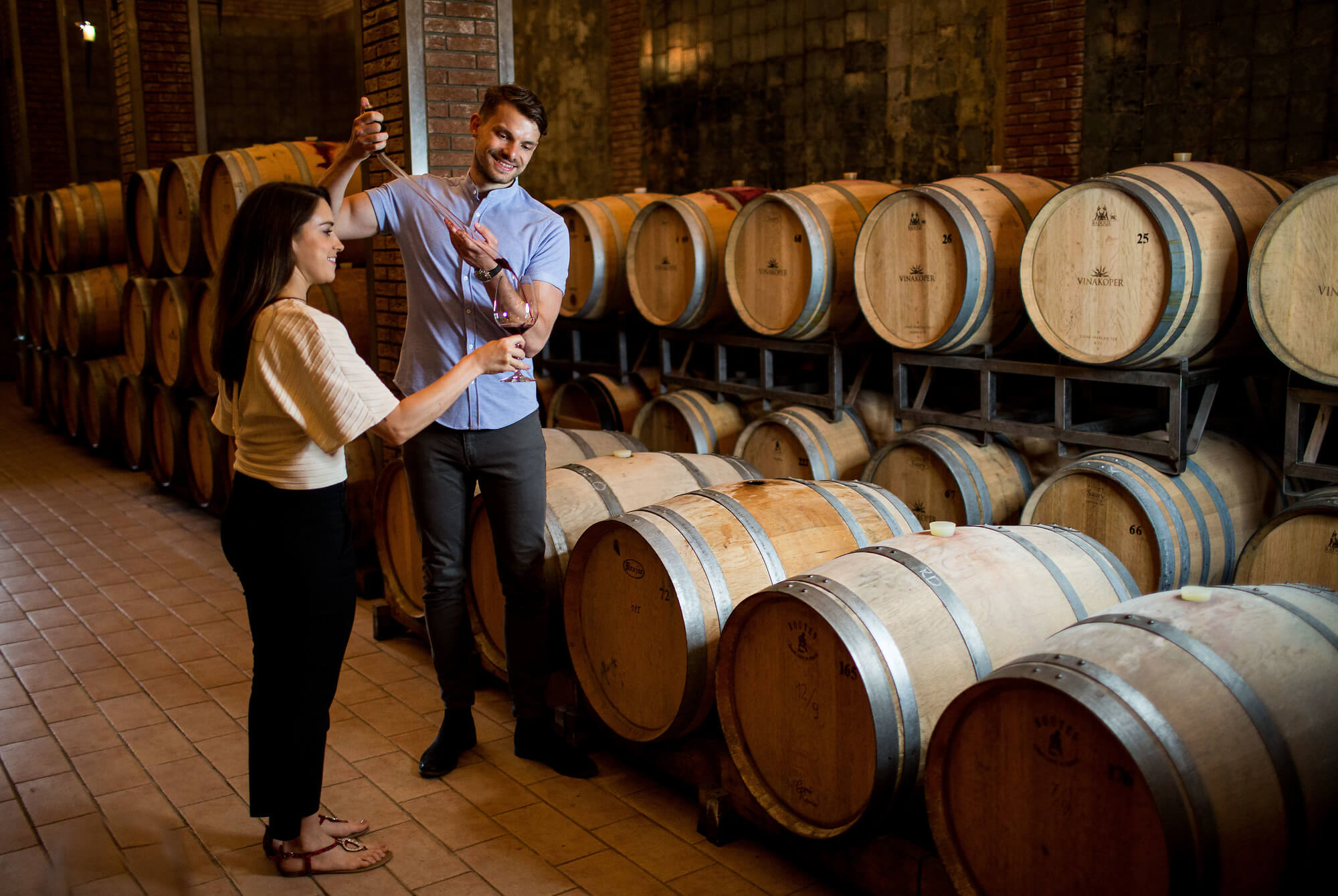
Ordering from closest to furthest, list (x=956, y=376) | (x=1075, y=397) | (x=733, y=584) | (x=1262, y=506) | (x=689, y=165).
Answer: (x=733, y=584) → (x=1262, y=506) → (x=1075, y=397) → (x=956, y=376) → (x=689, y=165)

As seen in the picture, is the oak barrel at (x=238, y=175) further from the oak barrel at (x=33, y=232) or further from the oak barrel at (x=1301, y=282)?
the oak barrel at (x=1301, y=282)

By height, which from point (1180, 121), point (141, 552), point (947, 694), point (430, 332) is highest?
point (1180, 121)

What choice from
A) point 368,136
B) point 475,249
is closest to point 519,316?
point 475,249

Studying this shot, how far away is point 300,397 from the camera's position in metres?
2.52

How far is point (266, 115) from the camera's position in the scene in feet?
50.3

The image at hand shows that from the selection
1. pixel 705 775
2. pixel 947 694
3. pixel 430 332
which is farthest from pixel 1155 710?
pixel 430 332

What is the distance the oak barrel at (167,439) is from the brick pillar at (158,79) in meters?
2.13

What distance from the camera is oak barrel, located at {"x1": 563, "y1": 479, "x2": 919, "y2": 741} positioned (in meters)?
3.01

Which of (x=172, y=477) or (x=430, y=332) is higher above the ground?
(x=430, y=332)

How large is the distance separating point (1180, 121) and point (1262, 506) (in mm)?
4201

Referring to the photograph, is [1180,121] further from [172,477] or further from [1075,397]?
[172,477]

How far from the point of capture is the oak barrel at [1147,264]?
379 centimetres

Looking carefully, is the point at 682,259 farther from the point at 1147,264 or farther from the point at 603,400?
the point at 1147,264

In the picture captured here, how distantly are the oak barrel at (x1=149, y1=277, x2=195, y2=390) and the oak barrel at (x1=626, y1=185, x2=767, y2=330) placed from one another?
2.90 meters
